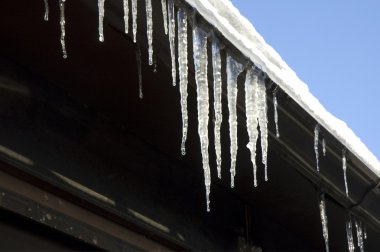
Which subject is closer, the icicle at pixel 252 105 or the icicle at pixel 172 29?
the icicle at pixel 172 29

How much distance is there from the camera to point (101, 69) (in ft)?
10.2

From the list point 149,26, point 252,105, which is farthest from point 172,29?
point 252,105

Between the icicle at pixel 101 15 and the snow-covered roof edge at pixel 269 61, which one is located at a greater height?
the snow-covered roof edge at pixel 269 61

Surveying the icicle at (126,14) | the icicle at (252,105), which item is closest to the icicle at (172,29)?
the icicle at (126,14)

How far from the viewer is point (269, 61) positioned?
3232 mm

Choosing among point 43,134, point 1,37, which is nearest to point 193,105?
point 43,134

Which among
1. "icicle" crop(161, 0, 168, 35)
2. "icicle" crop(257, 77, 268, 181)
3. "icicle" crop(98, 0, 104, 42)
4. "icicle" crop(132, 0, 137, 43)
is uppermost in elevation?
"icicle" crop(161, 0, 168, 35)

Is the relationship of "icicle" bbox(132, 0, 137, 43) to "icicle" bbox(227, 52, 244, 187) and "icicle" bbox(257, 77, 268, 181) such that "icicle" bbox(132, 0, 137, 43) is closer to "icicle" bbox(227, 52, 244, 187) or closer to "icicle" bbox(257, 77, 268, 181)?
"icicle" bbox(227, 52, 244, 187)

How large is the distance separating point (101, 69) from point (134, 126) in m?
0.47

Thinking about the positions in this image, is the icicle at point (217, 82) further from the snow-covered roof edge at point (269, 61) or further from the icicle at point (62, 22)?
the icicle at point (62, 22)

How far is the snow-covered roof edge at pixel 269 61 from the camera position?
2801 mm

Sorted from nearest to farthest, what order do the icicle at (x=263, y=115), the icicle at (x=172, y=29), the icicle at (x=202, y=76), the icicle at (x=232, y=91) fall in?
the icicle at (x=172, y=29), the icicle at (x=202, y=76), the icicle at (x=232, y=91), the icicle at (x=263, y=115)

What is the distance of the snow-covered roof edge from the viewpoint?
2.80 m

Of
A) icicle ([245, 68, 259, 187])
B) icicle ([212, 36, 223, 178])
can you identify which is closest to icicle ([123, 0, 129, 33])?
icicle ([212, 36, 223, 178])
